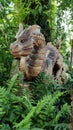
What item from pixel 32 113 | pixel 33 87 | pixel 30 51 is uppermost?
pixel 30 51

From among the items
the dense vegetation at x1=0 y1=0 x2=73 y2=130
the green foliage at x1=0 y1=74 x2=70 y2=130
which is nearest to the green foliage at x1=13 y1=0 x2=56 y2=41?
the dense vegetation at x1=0 y1=0 x2=73 y2=130

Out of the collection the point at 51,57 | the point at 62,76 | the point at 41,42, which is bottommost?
the point at 62,76

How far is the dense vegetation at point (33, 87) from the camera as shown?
3277mm

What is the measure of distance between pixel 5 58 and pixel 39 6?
2051 millimetres

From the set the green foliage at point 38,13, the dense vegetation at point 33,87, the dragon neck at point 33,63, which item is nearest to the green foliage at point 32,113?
the dense vegetation at point 33,87

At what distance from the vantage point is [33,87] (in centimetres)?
436

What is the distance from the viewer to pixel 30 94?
422 centimetres

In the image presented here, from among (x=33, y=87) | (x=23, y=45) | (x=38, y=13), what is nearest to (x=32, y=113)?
(x=33, y=87)

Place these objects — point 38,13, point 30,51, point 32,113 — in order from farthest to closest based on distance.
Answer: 1. point 38,13
2. point 30,51
3. point 32,113

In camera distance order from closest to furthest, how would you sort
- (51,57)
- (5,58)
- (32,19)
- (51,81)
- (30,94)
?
(30,94)
(51,81)
(51,57)
(5,58)
(32,19)

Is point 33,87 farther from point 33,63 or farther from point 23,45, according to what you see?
point 23,45

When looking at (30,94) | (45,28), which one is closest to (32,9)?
(45,28)

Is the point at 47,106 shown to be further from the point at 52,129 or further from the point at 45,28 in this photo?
the point at 45,28

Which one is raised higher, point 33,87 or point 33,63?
point 33,63
